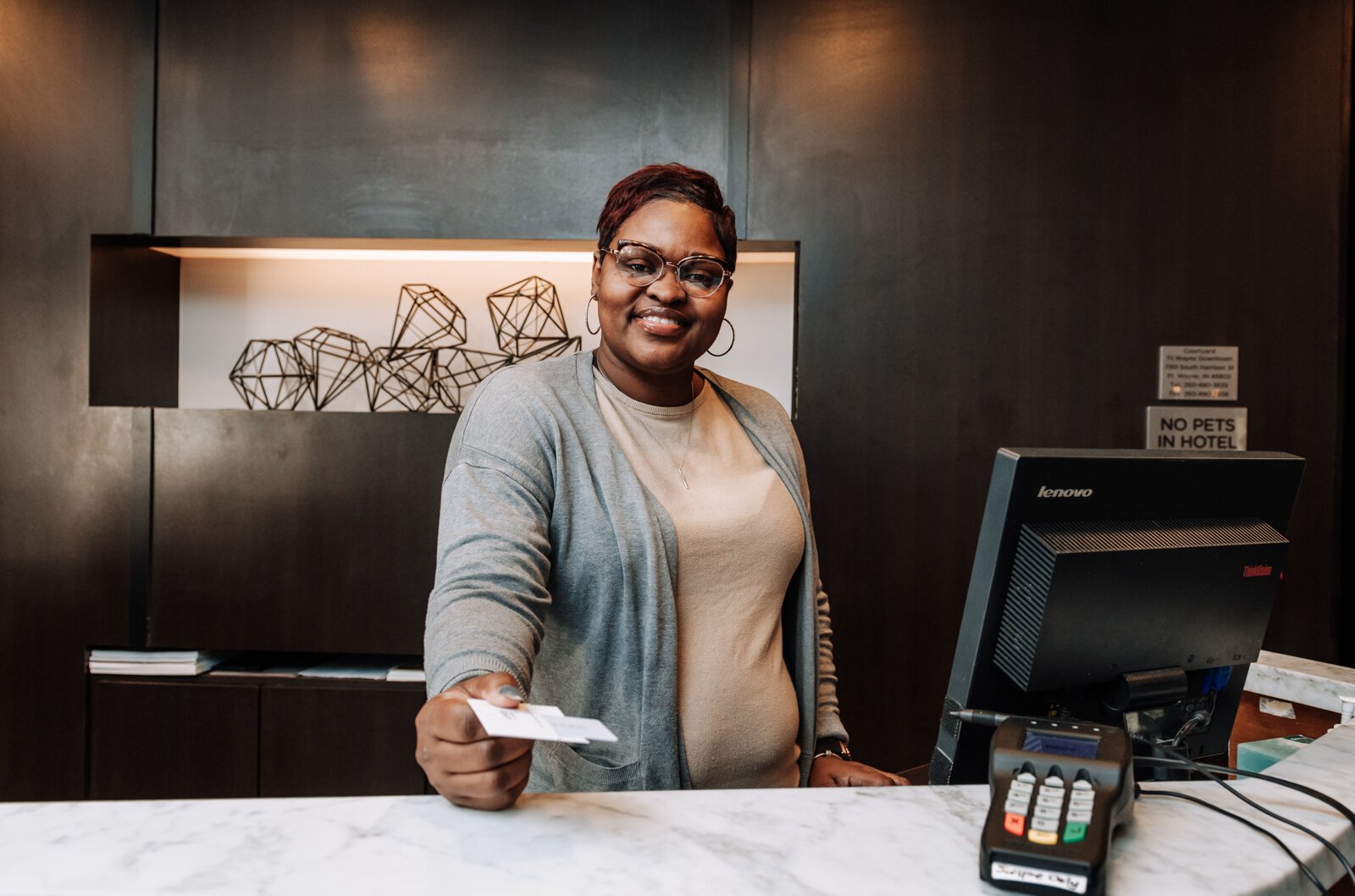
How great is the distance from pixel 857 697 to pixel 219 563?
174 cm

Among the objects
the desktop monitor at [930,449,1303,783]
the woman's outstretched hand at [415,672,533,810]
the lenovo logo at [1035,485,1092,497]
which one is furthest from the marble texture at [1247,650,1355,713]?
the woman's outstretched hand at [415,672,533,810]

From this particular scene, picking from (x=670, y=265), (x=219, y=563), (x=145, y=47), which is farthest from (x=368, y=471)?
(x=670, y=265)

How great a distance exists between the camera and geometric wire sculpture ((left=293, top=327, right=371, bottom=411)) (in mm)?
2904

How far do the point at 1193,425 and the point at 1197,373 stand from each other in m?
0.14

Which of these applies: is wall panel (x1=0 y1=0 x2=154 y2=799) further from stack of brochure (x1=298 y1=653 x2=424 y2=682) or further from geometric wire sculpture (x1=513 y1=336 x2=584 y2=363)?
geometric wire sculpture (x1=513 y1=336 x2=584 y2=363)

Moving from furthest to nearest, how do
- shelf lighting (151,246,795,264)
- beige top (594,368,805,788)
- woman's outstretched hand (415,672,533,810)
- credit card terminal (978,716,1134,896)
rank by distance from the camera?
shelf lighting (151,246,795,264), beige top (594,368,805,788), woman's outstretched hand (415,672,533,810), credit card terminal (978,716,1134,896)

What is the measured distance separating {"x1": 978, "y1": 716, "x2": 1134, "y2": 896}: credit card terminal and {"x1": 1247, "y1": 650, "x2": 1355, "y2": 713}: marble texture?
0.84 metres

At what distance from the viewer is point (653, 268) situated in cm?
135

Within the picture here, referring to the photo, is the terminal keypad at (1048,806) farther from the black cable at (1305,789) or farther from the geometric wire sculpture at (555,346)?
the geometric wire sculpture at (555,346)

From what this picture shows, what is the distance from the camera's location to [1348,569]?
2.52m

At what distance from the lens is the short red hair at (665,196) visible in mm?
1357

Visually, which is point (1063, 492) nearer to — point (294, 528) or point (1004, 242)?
point (1004, 242)

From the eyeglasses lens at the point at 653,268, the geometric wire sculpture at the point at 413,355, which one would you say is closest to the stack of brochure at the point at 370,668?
the geometric wire sculpture at the point at 413,355

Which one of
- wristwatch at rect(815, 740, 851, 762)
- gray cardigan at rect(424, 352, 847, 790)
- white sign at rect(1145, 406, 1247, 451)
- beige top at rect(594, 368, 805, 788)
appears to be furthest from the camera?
white sign at rect(1145, 406, 1247, 451)
